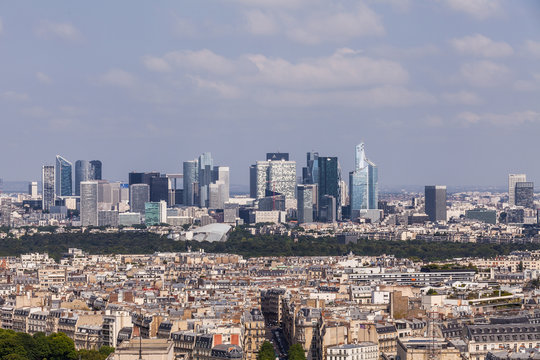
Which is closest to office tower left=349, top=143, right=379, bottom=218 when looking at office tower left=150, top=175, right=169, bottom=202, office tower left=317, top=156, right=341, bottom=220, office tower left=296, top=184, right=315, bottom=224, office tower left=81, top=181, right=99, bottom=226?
office tower left=317, top=156, right=341, bottom=220

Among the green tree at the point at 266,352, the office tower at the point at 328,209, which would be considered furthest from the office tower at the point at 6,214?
the green tree at the point at 266,352

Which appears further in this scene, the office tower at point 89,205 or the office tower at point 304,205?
the office tower at point 304,205

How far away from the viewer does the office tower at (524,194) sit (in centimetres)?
18225

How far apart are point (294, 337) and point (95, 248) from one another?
62.2m

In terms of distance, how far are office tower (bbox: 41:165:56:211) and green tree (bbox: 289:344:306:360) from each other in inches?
5762

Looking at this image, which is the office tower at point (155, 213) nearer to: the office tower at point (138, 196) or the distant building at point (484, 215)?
the office tower at point (138, 196)

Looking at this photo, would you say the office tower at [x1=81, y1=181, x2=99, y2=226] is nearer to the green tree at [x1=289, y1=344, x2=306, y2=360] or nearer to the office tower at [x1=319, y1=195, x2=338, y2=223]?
the office tower at [x1=319, y1=195, x2=338, y2=223]

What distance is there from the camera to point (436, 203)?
168375 millimetres

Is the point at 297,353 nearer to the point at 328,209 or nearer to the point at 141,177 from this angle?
the point at 328,209

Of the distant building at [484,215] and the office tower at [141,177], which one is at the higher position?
the office tower at [141,177]

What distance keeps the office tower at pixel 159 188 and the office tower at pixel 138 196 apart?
152 inches

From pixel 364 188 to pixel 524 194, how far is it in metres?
19.9

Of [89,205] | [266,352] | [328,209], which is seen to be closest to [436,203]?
[328,209]

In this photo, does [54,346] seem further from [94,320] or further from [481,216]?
[481,216]
